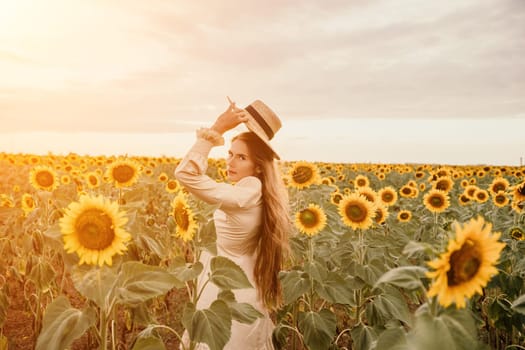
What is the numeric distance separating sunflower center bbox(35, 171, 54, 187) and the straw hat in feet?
13.1

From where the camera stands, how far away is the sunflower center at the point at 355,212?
4.66 meters

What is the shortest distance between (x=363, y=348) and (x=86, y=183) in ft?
17.9

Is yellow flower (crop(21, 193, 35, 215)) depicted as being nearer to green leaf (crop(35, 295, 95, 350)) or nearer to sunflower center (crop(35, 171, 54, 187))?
sunflower center (crop(35, 171, 54, 187))

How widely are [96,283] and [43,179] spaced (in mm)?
5279

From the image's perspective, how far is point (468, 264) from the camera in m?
1.60

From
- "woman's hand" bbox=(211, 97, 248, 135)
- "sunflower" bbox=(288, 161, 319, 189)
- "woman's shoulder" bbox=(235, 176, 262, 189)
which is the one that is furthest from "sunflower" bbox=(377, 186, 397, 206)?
"woman's hand" bbox=(211, 97, 248, 135)

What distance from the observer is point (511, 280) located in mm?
4453

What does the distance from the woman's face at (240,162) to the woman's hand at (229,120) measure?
0.25 meters

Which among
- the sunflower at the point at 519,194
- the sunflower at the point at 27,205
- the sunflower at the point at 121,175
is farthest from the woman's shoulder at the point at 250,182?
the sunflower at the point at 519,194

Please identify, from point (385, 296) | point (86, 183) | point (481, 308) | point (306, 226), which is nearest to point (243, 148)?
point (306, 226)

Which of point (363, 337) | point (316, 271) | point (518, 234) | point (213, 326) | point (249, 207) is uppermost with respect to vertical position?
point (249, 207)

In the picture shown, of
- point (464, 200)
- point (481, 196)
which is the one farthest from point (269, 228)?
point (464, 200)

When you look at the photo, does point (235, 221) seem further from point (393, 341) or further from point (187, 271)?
point (393, 341)

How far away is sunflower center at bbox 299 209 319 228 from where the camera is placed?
4480 millimetres
